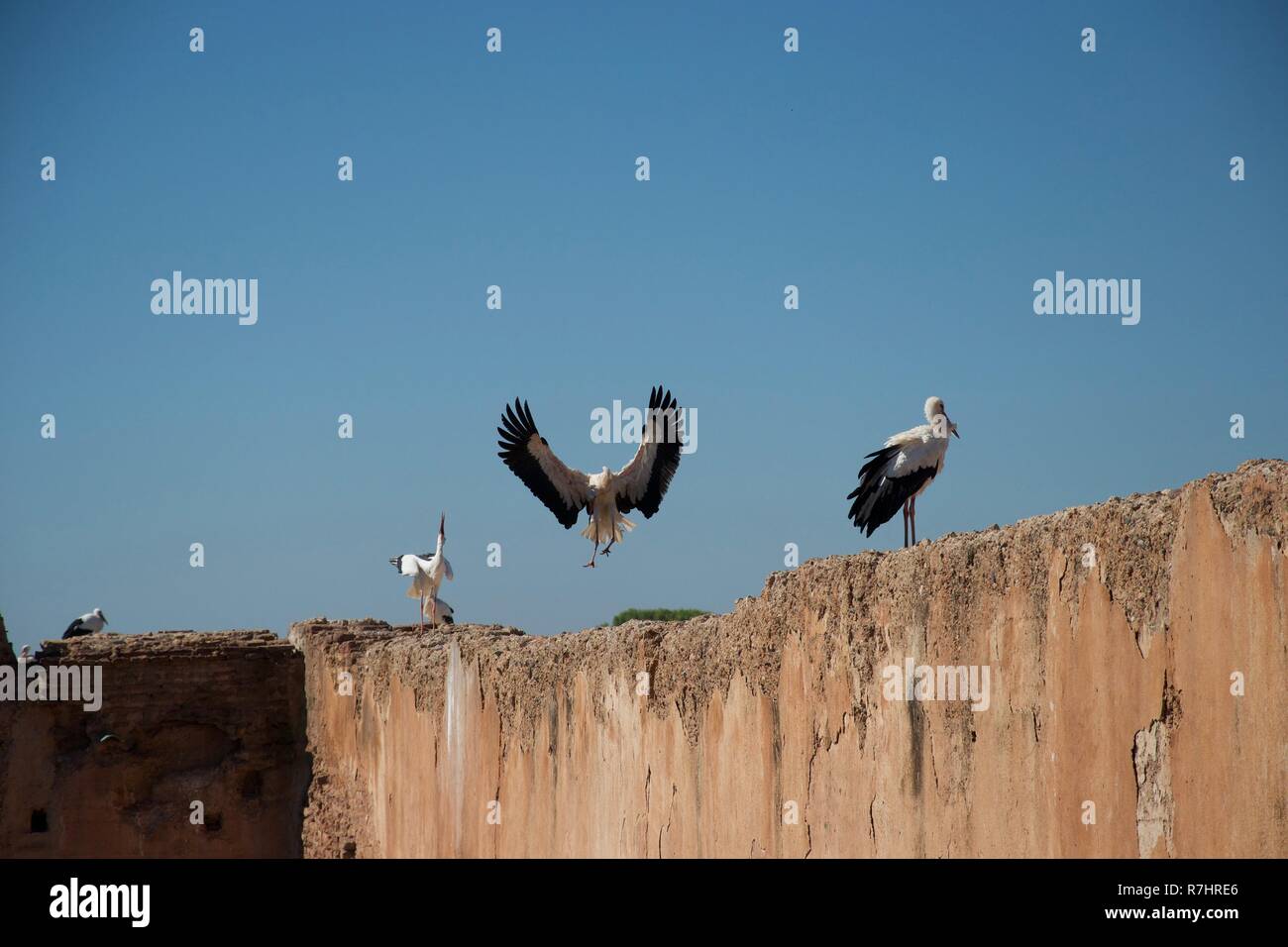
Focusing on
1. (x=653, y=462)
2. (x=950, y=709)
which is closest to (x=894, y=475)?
(x=950, y=709)

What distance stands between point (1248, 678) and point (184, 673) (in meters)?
13.9

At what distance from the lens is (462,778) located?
10.7m

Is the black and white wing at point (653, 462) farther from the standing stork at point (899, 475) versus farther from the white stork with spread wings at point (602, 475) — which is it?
the standing stork at point (899, 475)

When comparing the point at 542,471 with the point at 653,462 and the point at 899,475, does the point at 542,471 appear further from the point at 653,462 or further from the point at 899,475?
the point at 899,475

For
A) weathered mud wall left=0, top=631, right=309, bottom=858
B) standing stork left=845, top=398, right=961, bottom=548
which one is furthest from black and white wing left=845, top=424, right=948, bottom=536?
weathered mud wall left=0, top=631, right=309, bottom=858

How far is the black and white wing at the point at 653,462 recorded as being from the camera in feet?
40.7

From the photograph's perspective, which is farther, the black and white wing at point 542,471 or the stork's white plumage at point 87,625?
the stork's white plumage at point 87,625

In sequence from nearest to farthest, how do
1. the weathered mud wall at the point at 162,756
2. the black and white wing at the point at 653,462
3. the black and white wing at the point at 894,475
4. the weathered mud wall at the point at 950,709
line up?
the weathered mud wall at the point at 950,709
the black and white wing at the point at 894,475
the black and white wing at the point at 653,462
the weathered mud wall at the point at 162,756

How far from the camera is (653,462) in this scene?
500 inches

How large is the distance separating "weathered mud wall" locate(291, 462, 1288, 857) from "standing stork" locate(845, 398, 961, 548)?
667 mm

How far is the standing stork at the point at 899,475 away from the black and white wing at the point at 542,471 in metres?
5.70

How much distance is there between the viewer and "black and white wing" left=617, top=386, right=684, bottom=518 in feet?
40.7

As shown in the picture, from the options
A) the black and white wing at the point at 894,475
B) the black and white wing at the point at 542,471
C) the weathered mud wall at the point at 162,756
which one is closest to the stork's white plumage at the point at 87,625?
the weathered mud wall at the point at 162,756

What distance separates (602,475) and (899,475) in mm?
5814
